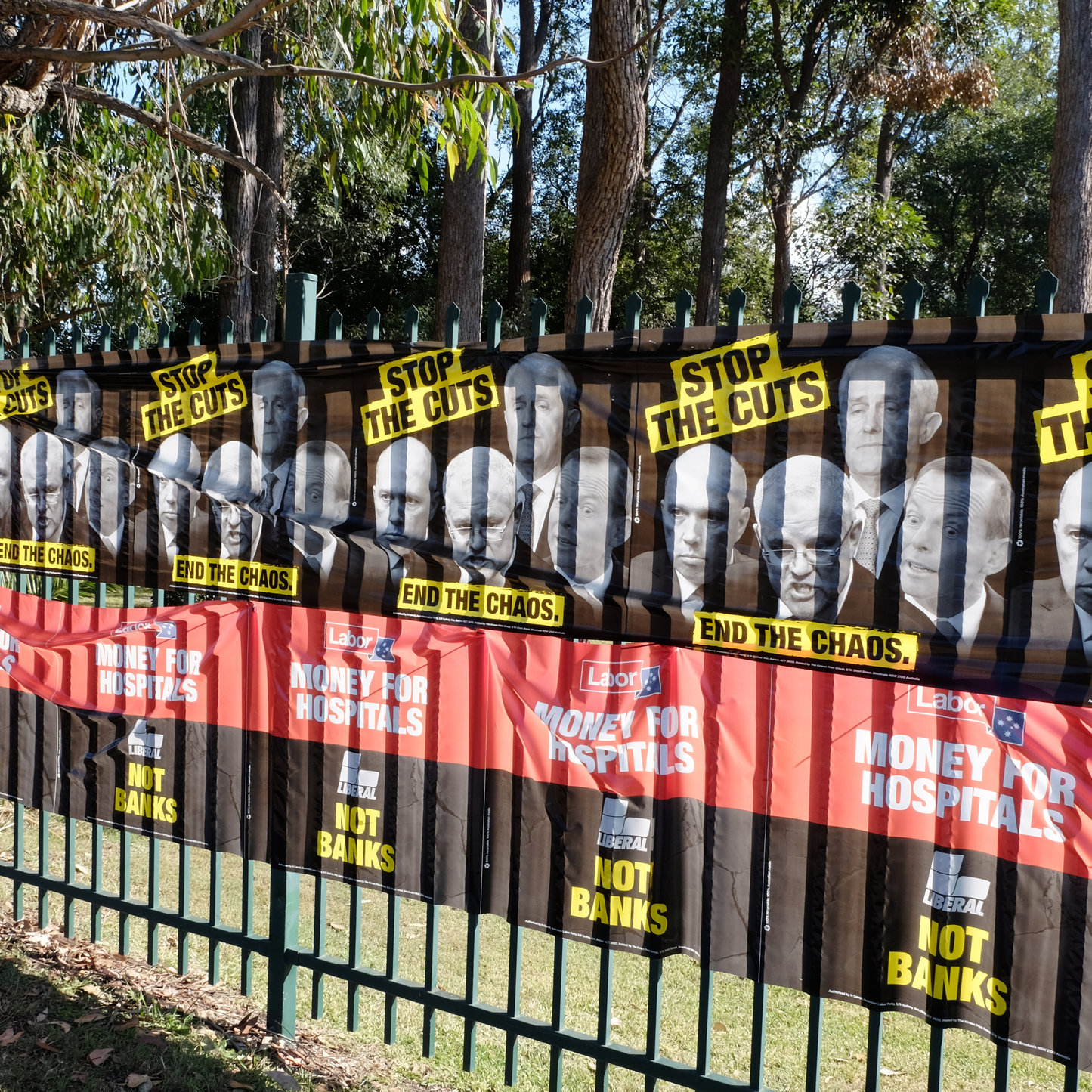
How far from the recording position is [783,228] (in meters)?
18.6

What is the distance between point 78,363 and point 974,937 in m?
3.86

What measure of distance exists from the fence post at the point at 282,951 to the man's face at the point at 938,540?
2382 mm

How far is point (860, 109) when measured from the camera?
21.2 metres

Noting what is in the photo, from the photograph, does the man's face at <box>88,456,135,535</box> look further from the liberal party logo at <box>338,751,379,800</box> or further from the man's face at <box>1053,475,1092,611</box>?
the man's face at <box>1053,475,1092,611</box>

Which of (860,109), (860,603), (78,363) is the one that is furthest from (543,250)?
(860,603)

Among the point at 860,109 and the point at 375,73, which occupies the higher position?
the point at 860,109

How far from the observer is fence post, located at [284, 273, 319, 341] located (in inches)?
152

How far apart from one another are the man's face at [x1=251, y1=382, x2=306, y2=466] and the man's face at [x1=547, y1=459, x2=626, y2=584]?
1103 mm

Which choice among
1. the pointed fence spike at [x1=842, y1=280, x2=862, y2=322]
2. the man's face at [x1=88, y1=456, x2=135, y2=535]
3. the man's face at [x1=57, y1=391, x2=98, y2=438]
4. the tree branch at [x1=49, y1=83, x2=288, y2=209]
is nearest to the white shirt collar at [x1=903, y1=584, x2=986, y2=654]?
the pointed fence spike at [x1=842, y1=280, x2=862, y2=322]

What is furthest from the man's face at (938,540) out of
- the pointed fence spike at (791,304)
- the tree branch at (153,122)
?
the tree branch at (153,122)

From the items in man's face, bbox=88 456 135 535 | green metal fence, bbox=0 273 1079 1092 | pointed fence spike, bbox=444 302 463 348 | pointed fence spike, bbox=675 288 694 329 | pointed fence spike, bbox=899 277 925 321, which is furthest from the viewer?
man's face, bbox=88 456 135 535

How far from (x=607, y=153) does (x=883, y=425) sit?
6.60 m

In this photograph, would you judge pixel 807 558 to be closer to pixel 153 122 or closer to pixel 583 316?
pixel 583 316

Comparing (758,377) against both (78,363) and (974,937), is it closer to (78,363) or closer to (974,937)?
(974,937)
